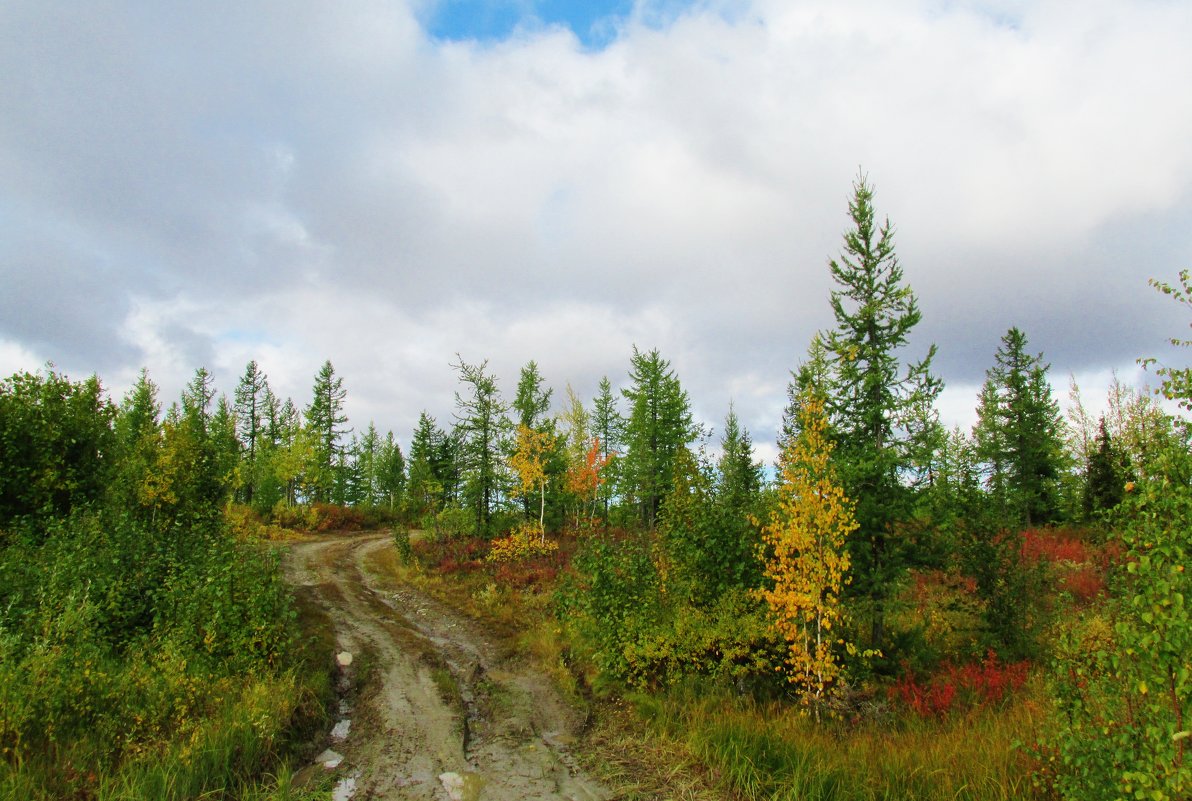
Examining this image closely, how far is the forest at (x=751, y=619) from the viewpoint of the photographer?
5242mm

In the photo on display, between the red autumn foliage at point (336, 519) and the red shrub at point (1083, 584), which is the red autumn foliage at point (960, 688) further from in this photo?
the red autumn foliage at point (336, 519)

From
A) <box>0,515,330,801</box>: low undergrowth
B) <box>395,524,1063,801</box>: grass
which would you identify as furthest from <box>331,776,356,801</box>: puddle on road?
<box>395,524,1063,801</box>: grass

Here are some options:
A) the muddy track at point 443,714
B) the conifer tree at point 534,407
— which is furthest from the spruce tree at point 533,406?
the muddy track at point 443,714

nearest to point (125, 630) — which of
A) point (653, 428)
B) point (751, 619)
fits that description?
point (751, 619)

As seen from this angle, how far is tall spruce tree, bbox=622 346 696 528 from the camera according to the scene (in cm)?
2892

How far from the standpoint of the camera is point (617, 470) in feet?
108

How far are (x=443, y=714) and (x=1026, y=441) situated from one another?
35.9 m

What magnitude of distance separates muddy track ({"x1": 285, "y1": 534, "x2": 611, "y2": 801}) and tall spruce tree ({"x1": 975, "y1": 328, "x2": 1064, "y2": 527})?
103 feet

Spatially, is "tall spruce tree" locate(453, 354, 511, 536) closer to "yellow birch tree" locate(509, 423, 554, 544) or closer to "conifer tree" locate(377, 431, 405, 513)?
"yellow birch tree" locate(509, 423, 554, 544)

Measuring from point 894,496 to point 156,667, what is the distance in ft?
49.3

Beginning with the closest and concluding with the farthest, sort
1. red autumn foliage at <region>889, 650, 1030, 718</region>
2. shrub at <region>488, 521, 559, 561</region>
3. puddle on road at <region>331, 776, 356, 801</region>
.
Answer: puddle on road at <region>331, 776, 356, 801</region>
red autumn foliage at <region>889, 650, 1030, 718</region>
shrub at <region>488, 521, 559, 561</region>

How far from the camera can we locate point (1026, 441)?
3209 centimetres

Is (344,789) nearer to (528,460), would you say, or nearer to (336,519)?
(528,460)

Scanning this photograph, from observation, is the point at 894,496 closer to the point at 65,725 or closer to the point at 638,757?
the point at 638,757
